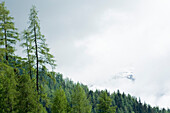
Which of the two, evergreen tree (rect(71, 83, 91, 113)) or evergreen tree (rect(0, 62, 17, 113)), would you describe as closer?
evergreen tree (rect(0, 62, 17, 113))

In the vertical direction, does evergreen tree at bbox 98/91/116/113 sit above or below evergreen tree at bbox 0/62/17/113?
below

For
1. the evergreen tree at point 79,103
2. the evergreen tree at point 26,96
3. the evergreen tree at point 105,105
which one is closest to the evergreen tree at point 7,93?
the evergreen tree at point 26,96

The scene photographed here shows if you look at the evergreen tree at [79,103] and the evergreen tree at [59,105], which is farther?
the evergreen tree at [79,103]

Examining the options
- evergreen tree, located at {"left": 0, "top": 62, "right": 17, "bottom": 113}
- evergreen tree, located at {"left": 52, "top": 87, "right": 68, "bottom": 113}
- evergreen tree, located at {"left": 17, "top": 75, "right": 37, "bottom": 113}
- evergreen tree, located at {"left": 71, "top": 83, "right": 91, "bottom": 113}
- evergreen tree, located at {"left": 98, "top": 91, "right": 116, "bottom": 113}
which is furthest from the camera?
evergreen tree, located at {"left": 98, "top": 91, "right": 116, "bottom": 113}

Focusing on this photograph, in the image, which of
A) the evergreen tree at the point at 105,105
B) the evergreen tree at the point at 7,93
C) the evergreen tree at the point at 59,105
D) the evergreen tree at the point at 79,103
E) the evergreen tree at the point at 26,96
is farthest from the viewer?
the evergreen tree at the point at 105,105

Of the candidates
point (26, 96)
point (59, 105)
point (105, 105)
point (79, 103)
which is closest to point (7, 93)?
point (26, 96)

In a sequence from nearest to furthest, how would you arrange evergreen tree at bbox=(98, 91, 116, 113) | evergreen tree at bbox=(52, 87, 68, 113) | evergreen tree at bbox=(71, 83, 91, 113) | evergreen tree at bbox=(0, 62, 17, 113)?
evergreen tree at bbox=(0, 62, 17, 113)
evergreen tree at bbox=(52, 87, 68, 113)
evergreen tree at bbox=(71, 83, 91, 113)
evergreen tree at bbox=(98, 91, 116, 113)

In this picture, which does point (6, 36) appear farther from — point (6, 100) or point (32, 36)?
point (6, 100)

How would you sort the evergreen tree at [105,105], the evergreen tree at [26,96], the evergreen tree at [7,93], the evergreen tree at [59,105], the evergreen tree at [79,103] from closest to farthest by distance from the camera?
the evergreen tree at [7,93] → the evergreen tree at [26,96] → the evergreen tree at [59,105] → the evergreen tree at [79,103] → the evergreen tree at [105,105]

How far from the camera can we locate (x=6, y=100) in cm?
1764

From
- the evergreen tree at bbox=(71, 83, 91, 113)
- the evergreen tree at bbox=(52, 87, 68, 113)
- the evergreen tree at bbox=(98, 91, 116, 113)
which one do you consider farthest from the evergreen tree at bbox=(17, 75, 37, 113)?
the evergreen tree at bbox=(98, 91, 116, 113)

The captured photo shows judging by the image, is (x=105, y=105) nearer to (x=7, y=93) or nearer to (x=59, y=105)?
(x=59, y=105)

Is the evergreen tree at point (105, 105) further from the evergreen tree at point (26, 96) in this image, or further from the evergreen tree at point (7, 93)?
the evergreen tree at point (7, 93)

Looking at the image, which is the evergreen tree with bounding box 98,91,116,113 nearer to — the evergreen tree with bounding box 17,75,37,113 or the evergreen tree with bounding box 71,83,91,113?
the evergreen tree with bounding box 71,83,91,113
